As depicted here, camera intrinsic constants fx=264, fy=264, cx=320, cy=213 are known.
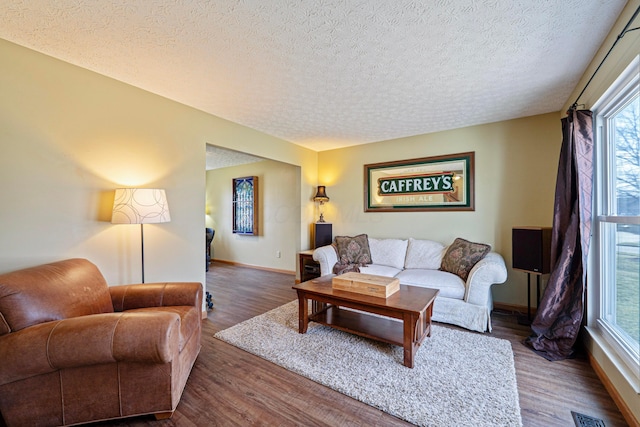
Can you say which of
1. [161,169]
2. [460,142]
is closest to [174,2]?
[161,169]

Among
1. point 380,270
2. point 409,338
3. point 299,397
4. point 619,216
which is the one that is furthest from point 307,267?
point 619,216

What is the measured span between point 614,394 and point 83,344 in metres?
3.13

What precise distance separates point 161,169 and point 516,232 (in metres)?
3.86

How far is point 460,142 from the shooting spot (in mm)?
3689

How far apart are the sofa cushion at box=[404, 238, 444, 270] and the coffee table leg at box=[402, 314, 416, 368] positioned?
5.40 ft

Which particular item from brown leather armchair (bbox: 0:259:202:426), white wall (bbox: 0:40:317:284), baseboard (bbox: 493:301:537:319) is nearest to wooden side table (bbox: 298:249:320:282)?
white wall (bbox: 0:40:317:284)

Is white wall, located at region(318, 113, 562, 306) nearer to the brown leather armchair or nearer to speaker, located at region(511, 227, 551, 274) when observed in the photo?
speaker, located at region(511, 227, 551, 274)

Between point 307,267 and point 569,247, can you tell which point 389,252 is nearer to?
point 307,267

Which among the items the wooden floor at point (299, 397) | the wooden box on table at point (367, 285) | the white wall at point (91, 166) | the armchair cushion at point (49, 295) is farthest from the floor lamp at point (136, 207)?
the wooden box on table at point (367, 285)

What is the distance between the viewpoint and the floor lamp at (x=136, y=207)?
219 cm

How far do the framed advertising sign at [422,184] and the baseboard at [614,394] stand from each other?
2.01 metres

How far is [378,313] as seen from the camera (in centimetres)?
216

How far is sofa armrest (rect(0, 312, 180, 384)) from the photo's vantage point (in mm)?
1324

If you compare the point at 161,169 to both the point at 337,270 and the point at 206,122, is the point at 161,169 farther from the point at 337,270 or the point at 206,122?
the point at 337,270
